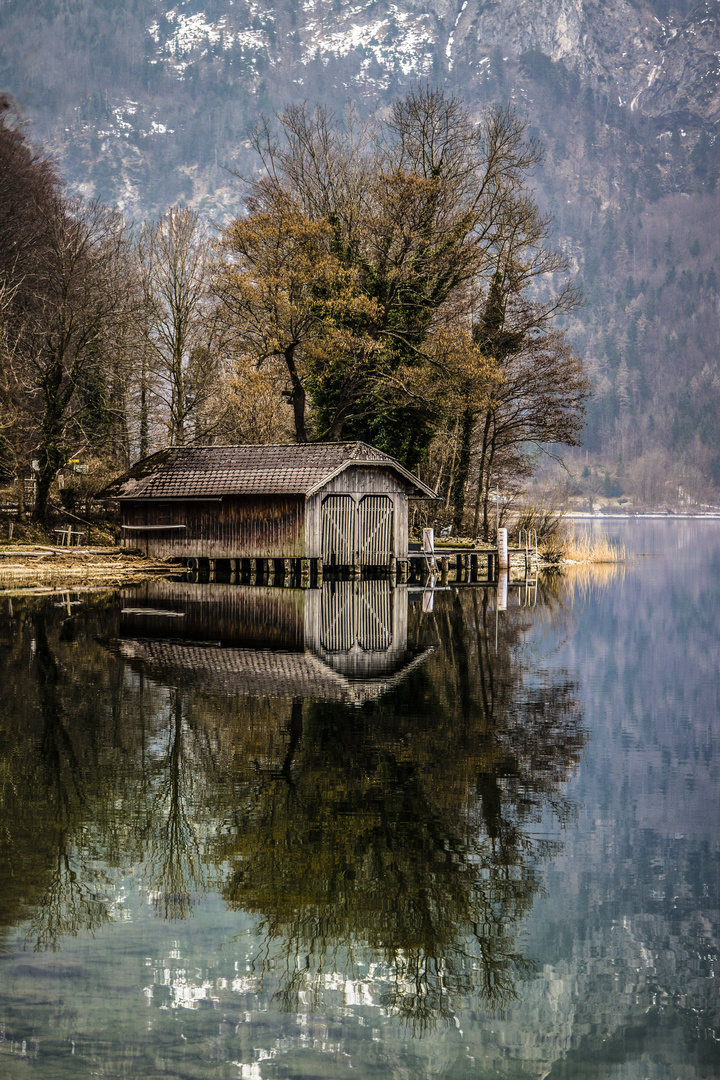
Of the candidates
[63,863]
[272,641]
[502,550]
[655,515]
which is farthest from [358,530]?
[655,515]

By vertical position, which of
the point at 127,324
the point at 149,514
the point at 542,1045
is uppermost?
the point at 127,324

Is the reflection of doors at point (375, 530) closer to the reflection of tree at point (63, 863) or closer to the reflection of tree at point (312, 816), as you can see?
the reflection of tree at point (312, 816)

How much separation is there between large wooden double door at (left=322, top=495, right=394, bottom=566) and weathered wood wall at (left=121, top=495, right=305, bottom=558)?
1.08 metres

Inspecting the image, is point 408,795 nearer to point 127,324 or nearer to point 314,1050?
point 314,1050

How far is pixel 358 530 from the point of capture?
39469 mm

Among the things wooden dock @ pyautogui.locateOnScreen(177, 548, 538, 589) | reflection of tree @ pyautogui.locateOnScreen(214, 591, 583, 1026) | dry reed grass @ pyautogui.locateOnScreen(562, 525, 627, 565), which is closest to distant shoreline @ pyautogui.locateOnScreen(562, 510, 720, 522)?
dry reed grass @ pyautogui.locateOnScreen(562, 525, 627, 565)

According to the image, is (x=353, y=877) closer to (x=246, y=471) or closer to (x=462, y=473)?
(x=246, y=471)

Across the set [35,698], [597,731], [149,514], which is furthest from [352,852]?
[149,514]

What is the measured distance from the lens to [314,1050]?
5441mm

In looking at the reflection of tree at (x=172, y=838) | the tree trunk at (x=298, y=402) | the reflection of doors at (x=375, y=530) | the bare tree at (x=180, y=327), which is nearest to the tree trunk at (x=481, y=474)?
the tree trunk at (x=298, y=402)

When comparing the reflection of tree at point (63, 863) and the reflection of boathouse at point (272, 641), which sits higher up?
the reflection of boathouse at point (272, 641)

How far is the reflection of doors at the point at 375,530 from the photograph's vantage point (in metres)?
39.4

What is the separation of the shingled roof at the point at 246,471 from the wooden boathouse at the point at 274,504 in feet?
0.15

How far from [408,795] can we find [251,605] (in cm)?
1841
